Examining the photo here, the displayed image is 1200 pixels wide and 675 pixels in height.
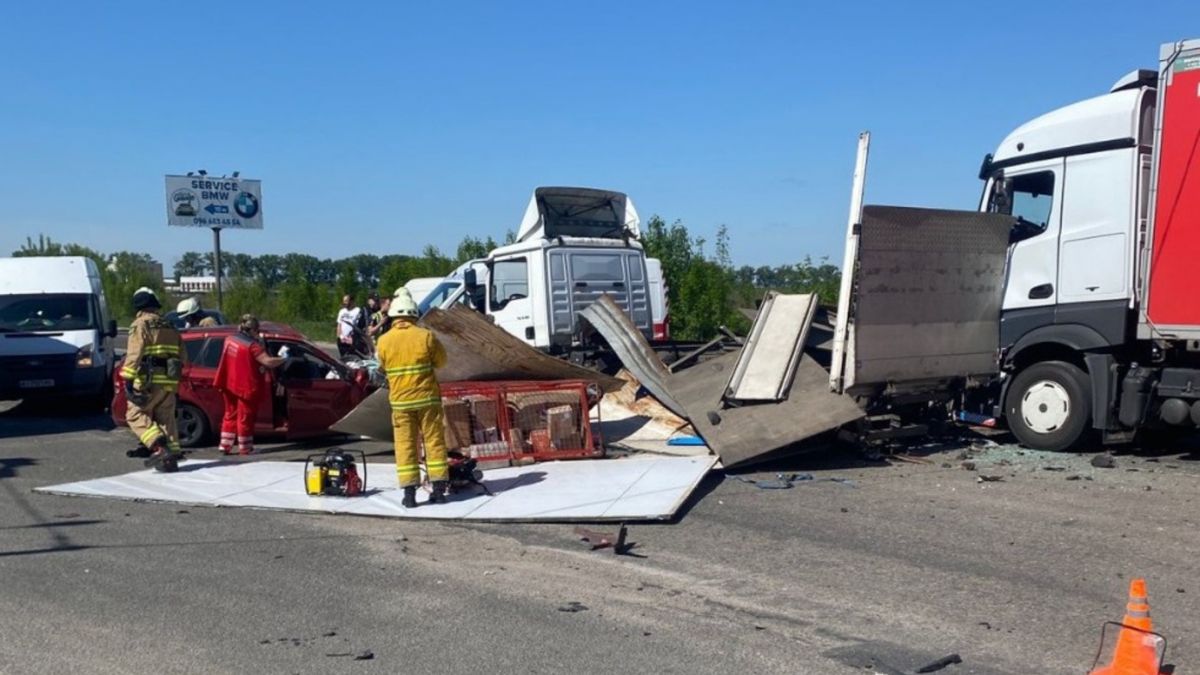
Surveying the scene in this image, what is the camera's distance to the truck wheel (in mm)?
10445

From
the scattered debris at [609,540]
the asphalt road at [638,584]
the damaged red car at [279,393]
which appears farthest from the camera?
the damaged red car at [279,393]

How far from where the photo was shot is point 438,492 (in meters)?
8.61

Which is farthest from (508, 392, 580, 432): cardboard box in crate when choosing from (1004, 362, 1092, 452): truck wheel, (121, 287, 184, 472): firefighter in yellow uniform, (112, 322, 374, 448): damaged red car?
(1004, 362, 1092, 452): truck wheel

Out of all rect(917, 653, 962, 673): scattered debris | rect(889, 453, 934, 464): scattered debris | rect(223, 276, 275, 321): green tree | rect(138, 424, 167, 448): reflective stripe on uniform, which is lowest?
rect(917, 653, 962, 673): scattered debris

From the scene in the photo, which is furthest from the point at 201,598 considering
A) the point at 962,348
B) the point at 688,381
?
the point at 962,348

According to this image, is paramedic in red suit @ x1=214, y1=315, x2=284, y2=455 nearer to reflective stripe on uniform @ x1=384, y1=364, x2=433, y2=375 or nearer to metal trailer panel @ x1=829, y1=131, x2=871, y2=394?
reflective stripe on uniform @ x1=384, y1=364, x2=433, y2=375

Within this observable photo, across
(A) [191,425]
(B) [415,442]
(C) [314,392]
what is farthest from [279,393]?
(B) [415,442]

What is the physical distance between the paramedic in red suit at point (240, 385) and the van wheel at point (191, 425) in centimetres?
64

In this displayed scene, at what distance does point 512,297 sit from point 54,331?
6497mm

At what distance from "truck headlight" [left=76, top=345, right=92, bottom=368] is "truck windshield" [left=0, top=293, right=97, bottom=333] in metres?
0.56

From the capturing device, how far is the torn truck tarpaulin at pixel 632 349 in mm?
12258

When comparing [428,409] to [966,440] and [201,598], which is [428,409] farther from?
[966,440]

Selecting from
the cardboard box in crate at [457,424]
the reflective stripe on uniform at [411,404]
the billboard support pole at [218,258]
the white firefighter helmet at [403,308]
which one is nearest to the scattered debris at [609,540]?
the reflective stripe on uniform at [411,404]

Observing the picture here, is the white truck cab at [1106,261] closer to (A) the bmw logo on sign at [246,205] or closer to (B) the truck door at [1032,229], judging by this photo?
(B) the truck door at [1032,229]
